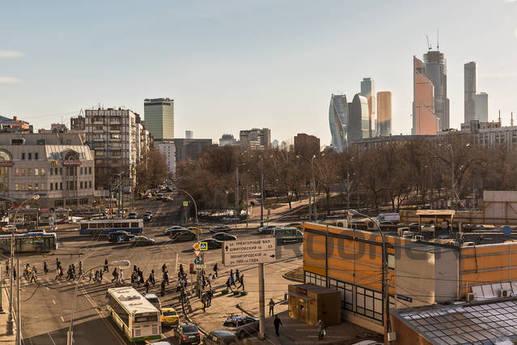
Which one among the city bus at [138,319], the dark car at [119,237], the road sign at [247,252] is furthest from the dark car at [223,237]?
the road sign at [247,252]

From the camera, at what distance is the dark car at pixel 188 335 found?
29248 millimetres

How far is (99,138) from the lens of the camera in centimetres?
14538

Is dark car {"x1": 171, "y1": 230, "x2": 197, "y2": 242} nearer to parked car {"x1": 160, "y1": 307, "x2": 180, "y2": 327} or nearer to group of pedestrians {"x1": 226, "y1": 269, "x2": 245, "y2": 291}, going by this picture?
group of pedestrians {"x1": 226, "y1": 269, "x2": 245, "y2": 291}

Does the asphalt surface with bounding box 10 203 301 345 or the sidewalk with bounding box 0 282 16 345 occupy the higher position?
the asphalt surface with bounding box 10 203 301 345

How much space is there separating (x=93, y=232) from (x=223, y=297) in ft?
114

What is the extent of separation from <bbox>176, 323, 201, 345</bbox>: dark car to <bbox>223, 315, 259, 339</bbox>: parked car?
1.87 metres

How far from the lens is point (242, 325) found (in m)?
31.1

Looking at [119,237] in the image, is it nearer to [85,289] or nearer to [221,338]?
[85,289]

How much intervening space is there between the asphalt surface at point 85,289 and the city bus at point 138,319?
112cm

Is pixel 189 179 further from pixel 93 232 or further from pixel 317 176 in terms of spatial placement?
pixel 93 232

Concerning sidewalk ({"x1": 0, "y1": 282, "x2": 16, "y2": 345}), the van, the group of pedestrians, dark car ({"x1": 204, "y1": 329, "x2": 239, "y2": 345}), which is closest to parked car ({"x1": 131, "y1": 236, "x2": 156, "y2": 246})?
the van

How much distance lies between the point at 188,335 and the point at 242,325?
3.08 metres

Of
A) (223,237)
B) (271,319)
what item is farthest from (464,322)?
(223,237)

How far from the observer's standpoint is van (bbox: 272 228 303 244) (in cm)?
6269
